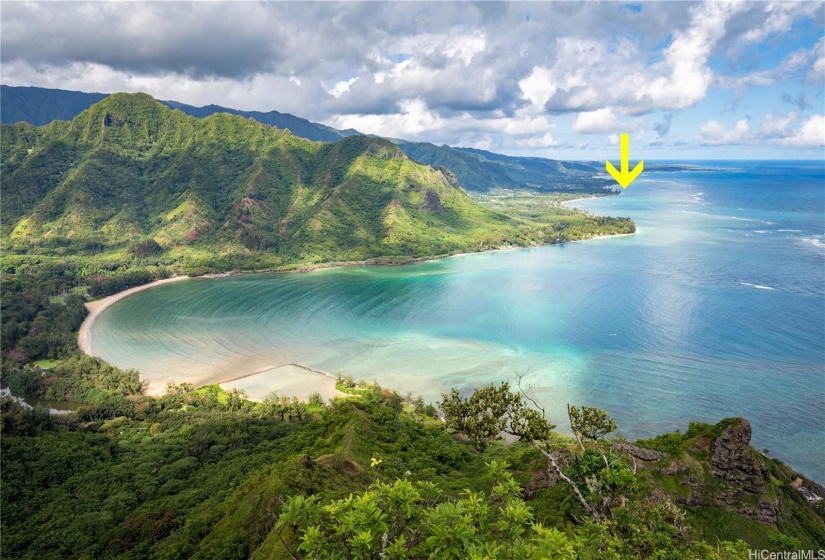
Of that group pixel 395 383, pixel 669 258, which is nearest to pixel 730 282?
pixel 669 258

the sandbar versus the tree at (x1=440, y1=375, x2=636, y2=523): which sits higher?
the tree at (x1=440, y1=375, x2=636, y2=523)

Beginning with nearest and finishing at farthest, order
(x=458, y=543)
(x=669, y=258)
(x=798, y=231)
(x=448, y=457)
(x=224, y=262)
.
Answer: (x=458, y=543), (x=448, y=457), (x=669, y=258), (x=224, y=262), (x=798, y=231)

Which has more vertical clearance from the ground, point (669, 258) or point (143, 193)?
point (143, 193)

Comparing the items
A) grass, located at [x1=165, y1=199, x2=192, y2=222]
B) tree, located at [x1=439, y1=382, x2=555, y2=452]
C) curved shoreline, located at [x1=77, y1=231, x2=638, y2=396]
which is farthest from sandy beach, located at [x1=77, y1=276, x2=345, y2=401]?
grass, located at [x1=165, y1=199, x2=192, y2=222]

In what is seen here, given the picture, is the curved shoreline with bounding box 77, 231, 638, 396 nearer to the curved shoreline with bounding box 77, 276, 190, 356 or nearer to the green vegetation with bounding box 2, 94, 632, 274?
the curved shoreline with bounding box 77, 276, 190, 356

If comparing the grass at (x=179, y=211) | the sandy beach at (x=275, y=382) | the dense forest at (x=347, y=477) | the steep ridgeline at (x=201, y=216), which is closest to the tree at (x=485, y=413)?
the dense forest at (x=347, y=477)

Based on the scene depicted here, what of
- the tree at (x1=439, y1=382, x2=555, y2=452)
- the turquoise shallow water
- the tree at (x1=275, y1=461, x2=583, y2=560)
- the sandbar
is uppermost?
the tree at (x1=275, y1=461, x2=583, y2=560)

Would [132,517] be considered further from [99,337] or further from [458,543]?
[99,337]
